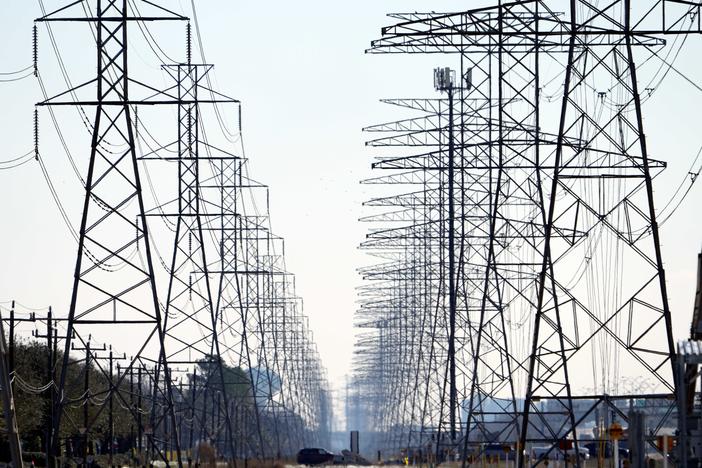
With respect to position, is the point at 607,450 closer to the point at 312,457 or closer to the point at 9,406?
the point at 312,457

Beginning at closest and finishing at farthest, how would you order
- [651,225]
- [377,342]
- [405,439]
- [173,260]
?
1. [651,225]
2. [173,260]
3. [405,439]
4. [377,342]

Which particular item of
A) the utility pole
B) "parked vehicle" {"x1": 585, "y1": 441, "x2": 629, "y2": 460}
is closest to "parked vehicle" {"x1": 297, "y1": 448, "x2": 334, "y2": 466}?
"parked vehicle" {"x1": 585, "y1": 441, "x2": 629, "y2": 460}

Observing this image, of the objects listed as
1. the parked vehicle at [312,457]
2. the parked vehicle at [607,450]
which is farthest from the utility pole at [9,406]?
the parked vehicle at [312,457]

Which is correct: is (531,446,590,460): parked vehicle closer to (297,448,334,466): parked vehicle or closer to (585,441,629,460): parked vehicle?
(585,441,629,460): parked vehicle

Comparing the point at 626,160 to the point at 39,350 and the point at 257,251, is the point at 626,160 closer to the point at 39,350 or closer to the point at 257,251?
the point at 257,251

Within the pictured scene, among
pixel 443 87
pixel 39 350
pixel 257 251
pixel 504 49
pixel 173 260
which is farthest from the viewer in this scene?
pixel 39 350

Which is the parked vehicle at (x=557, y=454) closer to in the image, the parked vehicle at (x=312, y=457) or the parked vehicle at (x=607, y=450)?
the parked vehicle at (x=607, y=450)

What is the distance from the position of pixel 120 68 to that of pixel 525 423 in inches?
559

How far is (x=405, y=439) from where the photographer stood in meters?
133

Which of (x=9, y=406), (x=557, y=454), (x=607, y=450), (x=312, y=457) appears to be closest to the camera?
(x=9, y=406)

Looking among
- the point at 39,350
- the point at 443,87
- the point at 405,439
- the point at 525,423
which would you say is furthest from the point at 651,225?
the point at 405,439

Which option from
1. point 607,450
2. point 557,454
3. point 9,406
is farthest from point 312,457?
point 9,406

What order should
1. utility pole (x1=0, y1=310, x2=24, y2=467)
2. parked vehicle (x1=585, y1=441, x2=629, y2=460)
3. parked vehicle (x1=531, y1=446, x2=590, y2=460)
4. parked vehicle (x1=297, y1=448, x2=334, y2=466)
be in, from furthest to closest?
parked vehicle (x1=297, y1=448, x2=334, y2=466) → parked vehicle (x1=585, y1=441, x2=629, y2=460) → parked vehicle (x1=531, y1=446, x2=590, y2=460) → utility pole (x1=0, y1=310, x2=24, y2=467)

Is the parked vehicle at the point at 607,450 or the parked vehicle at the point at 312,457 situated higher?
the parked vehicle at the point at 607,450
